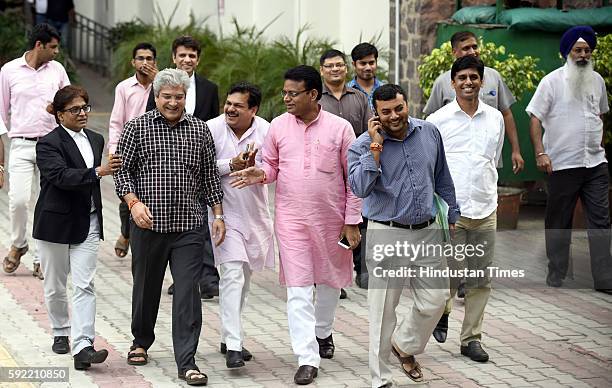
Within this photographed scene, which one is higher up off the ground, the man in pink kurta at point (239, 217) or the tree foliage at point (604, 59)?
the tree foliage at point (604, 59)

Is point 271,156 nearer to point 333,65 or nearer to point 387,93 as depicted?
point 387,93

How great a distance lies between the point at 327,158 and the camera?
8.46 m

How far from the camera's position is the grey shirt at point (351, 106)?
1036 cm

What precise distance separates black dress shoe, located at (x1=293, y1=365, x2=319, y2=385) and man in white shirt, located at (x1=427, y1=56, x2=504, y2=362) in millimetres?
1267

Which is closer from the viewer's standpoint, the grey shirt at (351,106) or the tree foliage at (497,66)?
the grey shirt at (351,106)

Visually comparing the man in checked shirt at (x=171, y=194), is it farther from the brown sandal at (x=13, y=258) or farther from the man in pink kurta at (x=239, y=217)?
the brown sandal at (x=13, y=258)

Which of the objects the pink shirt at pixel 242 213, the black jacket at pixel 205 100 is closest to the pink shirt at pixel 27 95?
the black jacket at pixel 205 100

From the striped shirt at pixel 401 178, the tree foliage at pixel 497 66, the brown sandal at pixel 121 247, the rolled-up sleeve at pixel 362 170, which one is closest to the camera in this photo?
the rolled-up sleeve at pixel 362 170

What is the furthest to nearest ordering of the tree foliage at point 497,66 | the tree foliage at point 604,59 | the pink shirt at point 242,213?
the tree foliage at point 604,59 < the tree foliage at point 497,66 < the pink shirt at point 242,213

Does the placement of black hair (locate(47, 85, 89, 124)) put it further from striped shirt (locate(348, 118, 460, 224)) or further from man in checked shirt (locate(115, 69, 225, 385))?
striped shirt (locate(348, 118, 460, 224))

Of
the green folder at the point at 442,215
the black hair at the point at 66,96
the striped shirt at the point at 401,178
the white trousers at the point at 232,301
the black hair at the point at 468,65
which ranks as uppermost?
the black hair at the point at 468,65

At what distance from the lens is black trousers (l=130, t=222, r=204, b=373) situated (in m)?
8.23

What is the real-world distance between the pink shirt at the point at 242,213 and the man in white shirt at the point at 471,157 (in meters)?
1.27

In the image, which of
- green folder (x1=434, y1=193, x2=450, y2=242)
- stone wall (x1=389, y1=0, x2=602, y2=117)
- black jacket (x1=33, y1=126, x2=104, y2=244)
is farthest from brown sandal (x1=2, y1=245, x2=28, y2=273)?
stone wall (x1=389, y1=0, x2=602, y2=117)
